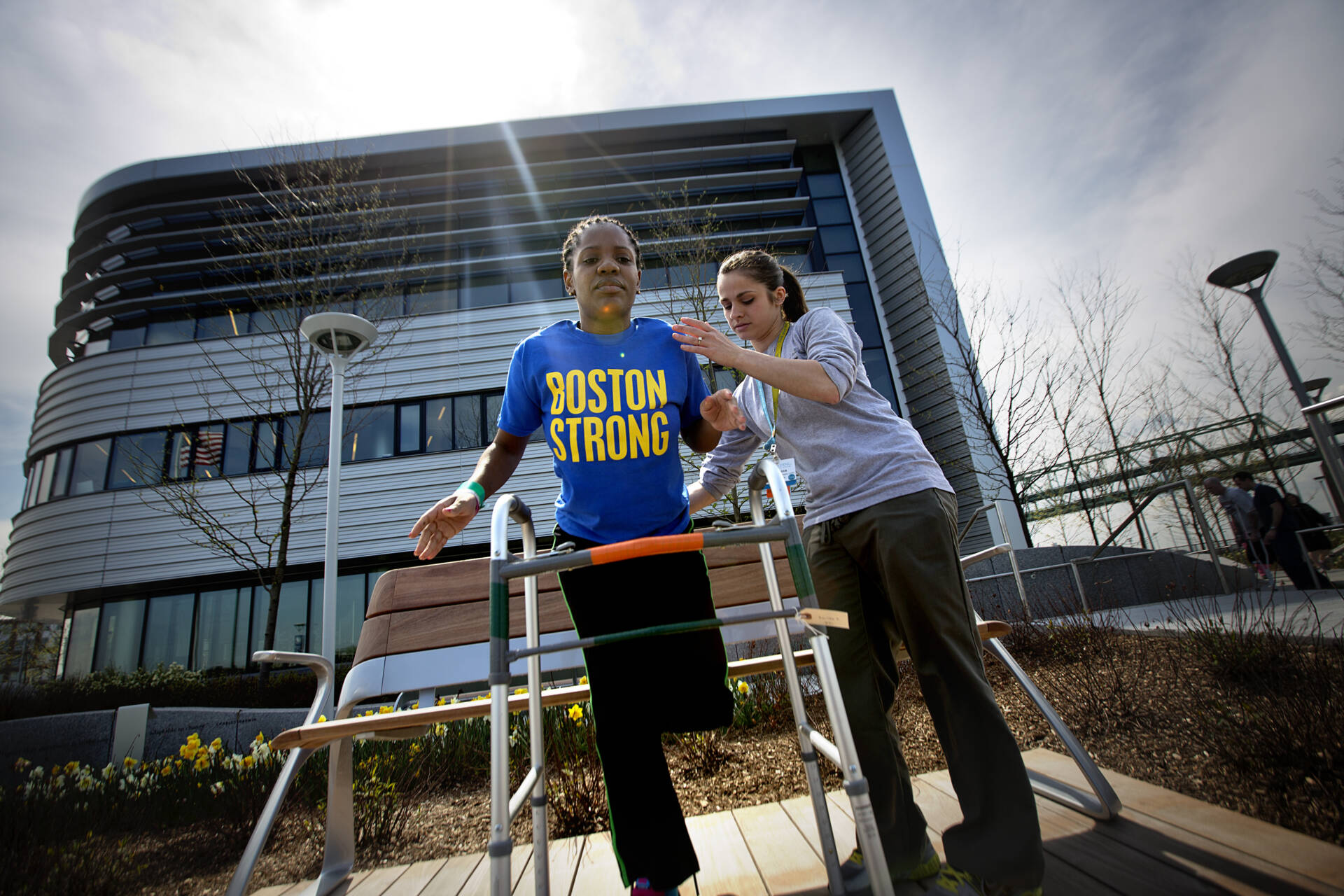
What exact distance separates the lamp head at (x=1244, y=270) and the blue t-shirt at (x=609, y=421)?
8.35 metres

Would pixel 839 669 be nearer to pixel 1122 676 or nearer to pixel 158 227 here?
pixel 1122 676

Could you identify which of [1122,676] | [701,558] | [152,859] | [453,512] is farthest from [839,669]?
[152,859]

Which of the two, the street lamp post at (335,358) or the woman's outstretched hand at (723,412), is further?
the street lamp post at (335,358)

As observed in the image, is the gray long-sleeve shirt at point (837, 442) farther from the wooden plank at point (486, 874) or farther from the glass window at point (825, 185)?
the glass window at point (825, 185)

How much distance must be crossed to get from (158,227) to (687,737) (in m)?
19.7

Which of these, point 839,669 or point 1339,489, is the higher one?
point 1339,489

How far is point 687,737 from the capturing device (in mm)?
3262

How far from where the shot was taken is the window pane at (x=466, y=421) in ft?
42.8

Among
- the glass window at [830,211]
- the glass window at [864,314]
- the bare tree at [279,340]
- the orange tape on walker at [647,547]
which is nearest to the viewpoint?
the orange tape on walker at [647,547]

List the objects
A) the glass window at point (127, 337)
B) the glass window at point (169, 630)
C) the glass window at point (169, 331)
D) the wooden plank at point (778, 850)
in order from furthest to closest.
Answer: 1. the glass window at point (127, 337)
2. the glass window at point (169, 331)
3. the glass window at point (169, 630)
4. the wooden plank at point (778, 850)

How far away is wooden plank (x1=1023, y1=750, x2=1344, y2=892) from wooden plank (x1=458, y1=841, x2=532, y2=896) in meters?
2.08

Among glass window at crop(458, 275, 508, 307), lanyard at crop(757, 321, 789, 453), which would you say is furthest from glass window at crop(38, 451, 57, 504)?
lanyard at crop(757, 321, 789, 453)

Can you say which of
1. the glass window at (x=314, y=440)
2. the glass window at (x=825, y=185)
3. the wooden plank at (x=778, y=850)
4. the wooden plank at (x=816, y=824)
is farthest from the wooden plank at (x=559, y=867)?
the glass window at (x=825, y=185)

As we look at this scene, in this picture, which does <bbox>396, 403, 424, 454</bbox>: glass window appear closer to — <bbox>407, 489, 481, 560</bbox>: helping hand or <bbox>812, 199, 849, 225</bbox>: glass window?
<bbox>812, 199, 849, 225</bbox>: glass window
